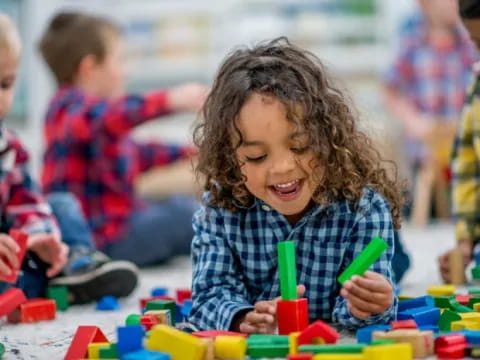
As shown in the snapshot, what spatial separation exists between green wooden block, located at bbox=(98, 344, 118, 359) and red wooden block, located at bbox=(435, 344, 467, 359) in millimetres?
317

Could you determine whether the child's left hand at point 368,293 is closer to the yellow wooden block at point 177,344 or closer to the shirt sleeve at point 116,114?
the yellow wooden block at point 177,344

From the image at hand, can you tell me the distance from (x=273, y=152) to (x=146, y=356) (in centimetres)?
28

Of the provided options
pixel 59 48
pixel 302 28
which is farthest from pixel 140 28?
pixel 59 48

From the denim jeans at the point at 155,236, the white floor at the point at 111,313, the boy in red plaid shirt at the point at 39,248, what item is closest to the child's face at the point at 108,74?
the denim jeans at the point at 155,236

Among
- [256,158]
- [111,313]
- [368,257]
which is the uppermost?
[256,158]

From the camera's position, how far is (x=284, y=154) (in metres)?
0.93

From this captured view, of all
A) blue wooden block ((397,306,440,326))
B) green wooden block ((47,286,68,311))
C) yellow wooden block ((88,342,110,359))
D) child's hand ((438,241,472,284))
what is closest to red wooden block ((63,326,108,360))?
yellow wooden block ((88,342,110,359))

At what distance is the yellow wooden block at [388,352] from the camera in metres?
0.74

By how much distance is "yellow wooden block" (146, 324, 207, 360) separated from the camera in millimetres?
795

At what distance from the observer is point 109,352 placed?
829 mm

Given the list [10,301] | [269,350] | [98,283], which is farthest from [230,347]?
[98,283]

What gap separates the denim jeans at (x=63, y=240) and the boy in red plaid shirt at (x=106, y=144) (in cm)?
28

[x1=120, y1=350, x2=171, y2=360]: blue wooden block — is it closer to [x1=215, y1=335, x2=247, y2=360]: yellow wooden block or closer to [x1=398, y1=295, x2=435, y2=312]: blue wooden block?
[x1=215, y1=335, x2=247, y2=360]: yellow wooden block

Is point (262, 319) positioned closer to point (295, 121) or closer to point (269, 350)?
point (269, 350)
